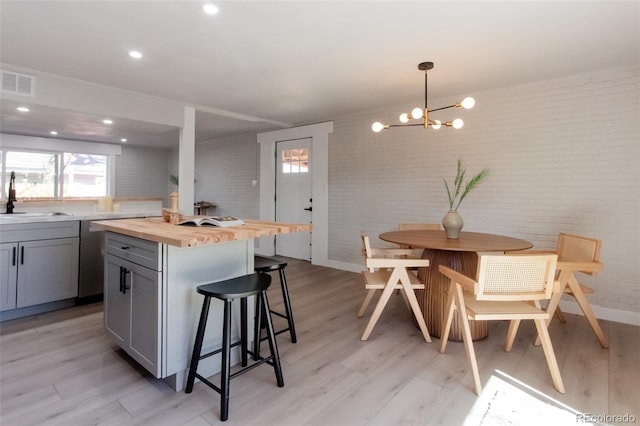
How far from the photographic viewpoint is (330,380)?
2.02 meters

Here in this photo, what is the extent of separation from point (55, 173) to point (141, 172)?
158 centimetres

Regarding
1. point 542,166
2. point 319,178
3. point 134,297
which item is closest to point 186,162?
point 319,178

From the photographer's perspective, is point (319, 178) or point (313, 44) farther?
point (319, 178)

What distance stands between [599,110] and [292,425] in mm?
3808

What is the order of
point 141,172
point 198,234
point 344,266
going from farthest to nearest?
point 141,172 → point 344,266 → point 198,234

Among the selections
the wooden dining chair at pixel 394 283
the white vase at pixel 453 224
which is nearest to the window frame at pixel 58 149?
the wooden dining chair at pixel 394 283

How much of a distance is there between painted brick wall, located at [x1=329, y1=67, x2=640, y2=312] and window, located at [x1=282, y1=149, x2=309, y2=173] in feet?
4.43

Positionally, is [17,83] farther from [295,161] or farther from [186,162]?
[295,161]

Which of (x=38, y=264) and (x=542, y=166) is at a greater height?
(x=542, y=166)

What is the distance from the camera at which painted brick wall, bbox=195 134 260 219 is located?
6.39 m

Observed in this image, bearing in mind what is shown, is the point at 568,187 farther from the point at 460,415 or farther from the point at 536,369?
Result: the point at 460,415

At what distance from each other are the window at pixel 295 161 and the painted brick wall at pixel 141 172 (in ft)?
11.6

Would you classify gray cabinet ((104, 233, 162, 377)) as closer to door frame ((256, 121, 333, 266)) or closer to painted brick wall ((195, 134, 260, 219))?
door frame ((256, 121, 333, 266))

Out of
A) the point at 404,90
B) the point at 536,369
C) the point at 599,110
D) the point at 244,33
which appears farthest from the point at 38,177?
the point at 599,110
